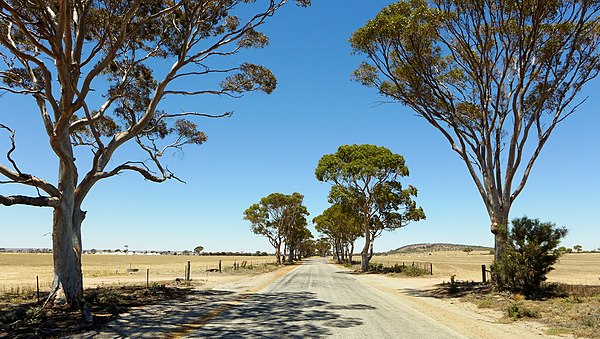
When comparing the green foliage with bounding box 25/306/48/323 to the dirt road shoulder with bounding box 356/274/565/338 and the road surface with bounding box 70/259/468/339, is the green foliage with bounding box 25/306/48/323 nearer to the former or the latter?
the road surface with bounding box 70/259/468/339

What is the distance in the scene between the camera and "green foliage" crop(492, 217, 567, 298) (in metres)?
16.5

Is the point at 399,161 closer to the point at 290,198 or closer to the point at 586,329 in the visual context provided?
the point at 290,198

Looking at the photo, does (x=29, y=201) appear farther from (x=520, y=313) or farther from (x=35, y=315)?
(x=520, y=313)

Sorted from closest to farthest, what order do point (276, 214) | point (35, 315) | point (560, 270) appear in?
point (35, 315) → point (560, 270) → point (276, 214)

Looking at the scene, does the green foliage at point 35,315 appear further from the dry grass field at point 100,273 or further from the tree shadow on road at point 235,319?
the dry grass field at point 100,273

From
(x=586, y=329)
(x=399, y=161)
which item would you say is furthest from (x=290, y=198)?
(x=586, y=329)

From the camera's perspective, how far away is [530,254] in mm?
16516

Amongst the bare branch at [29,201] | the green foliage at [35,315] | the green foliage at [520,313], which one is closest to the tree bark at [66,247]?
the bare branch at [29,201]

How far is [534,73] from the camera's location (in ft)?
65.6

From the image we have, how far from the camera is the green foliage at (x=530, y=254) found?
16453 millimetres

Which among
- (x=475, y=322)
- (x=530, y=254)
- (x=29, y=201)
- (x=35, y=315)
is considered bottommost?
(x=475, y=322)

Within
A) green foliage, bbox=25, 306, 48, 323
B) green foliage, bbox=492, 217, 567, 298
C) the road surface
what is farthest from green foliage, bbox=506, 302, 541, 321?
green foliage, bbox=25, 306, 48, 323

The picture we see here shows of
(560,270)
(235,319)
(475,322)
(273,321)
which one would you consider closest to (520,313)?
(475,322)

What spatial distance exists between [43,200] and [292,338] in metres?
8.55
